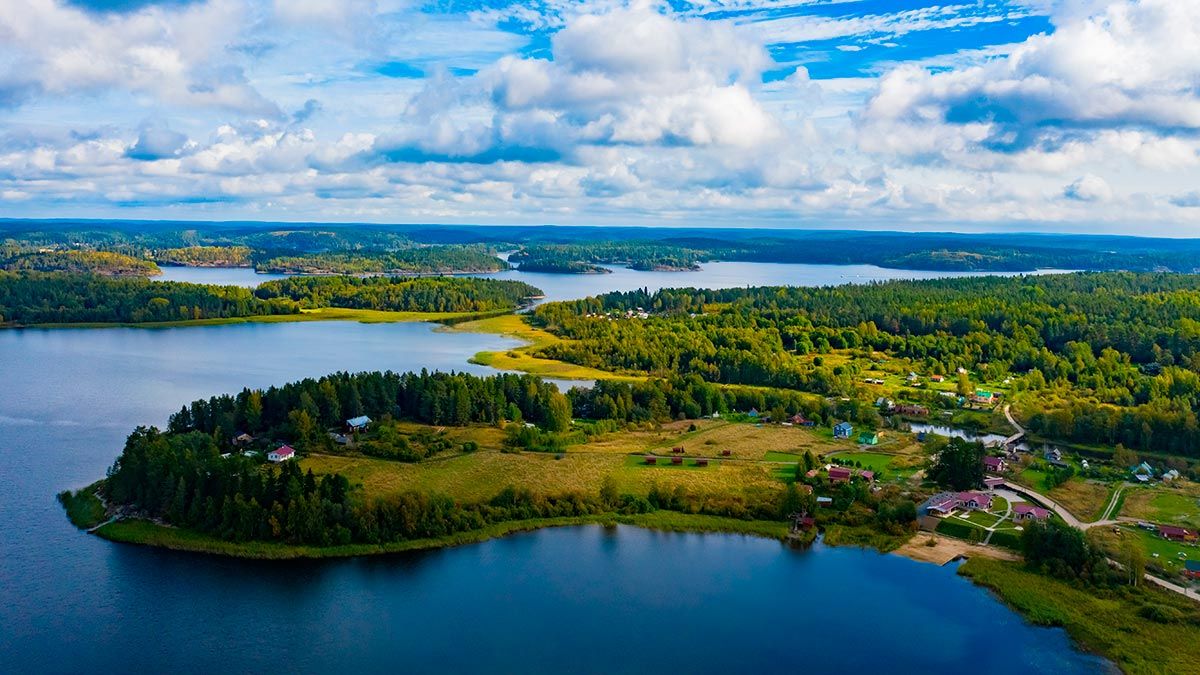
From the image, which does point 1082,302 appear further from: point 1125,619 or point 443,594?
point 443,594

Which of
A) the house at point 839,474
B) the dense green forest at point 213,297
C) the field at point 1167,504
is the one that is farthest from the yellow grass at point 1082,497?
the dense green forest at point 213,297

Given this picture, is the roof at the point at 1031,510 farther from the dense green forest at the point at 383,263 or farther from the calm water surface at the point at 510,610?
the dense green forest at the point at 383,263

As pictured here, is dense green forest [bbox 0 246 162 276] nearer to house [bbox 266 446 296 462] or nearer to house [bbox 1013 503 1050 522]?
house [bbox 266 446 296 462]

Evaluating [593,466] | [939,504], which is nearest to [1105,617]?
[939,504]

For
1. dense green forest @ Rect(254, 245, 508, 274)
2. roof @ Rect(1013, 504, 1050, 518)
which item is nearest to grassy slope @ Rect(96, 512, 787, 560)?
roof @ Rect(1013, 504, 1050, 518)

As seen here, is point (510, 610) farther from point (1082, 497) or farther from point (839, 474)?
point (1082, 497)
